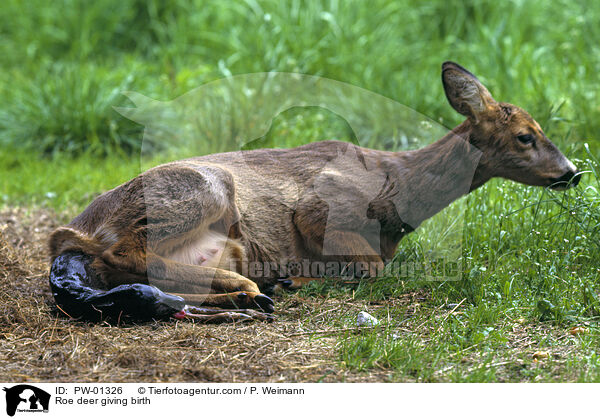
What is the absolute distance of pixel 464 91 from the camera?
482 centimetres

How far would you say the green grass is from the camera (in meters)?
4.00

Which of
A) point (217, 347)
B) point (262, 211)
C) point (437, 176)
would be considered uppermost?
point (437, 176)

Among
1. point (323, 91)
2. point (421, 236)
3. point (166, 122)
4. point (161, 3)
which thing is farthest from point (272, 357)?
point (161, 3)

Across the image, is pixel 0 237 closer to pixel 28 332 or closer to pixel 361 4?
pixel 28 332

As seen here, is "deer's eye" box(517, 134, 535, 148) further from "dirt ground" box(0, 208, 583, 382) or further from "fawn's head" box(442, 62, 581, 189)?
"dirt ground" box(0, 208, 583, 382)

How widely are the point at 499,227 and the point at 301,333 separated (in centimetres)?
195

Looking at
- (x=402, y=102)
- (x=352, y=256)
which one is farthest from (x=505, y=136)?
(x=402, y=102)

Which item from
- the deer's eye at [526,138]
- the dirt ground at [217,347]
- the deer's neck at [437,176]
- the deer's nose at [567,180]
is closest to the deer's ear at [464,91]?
the deer's neck at [437,176]

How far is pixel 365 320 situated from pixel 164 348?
1.21m

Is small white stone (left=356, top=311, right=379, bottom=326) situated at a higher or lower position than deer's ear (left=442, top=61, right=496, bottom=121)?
lower
